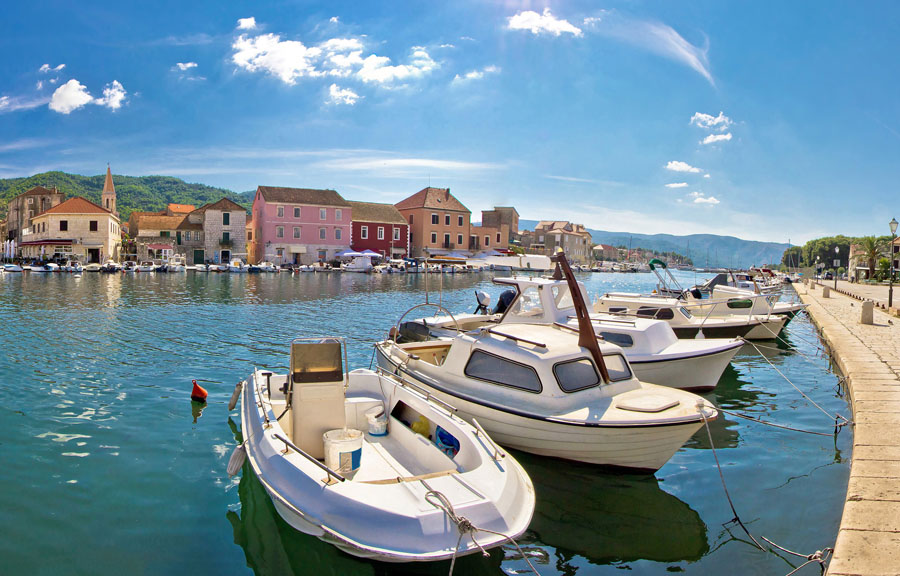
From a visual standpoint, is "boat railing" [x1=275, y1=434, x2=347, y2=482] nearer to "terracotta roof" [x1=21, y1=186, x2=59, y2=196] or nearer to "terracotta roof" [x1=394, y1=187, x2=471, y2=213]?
"terracotta roof" [x1=394, y1=187, x2=471, y2=213]

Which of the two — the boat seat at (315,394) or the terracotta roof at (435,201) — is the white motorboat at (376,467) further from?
the terracotta roof at (435,201)

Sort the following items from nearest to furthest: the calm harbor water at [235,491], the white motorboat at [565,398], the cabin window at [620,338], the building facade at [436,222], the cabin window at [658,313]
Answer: the calm harbor water at [235,491] → the white motorboat at [565,398] → the cabin window at [620,338] → the cabin window at [658,313] → the building facade at [436,222]

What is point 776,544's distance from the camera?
634cm

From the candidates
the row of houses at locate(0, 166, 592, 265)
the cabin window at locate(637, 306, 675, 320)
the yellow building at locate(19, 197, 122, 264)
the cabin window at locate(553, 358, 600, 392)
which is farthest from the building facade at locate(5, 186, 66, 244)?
the cabin window at locate(553, 358, 600, 392)

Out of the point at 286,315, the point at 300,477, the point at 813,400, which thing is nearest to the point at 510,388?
the point at 300,477

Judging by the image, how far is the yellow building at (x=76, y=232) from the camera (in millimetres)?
63381

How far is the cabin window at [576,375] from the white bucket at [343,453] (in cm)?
308

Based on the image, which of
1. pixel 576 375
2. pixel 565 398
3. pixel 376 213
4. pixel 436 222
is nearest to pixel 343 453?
pixel 565 398

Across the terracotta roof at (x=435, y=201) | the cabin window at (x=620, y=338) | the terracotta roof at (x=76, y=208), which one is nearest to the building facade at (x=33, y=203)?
the terracotta roof at (x=76, y=208)

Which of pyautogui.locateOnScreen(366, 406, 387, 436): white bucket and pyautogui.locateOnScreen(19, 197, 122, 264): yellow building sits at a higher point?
pyautogui.locateOnScreen(19, 197, 122, 264): yellow building

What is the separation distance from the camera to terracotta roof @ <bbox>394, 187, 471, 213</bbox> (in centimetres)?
8431

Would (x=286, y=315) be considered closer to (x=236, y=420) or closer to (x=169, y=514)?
(x=236, y=420)

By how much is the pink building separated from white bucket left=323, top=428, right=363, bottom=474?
67.3 m

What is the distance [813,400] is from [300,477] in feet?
39.4
